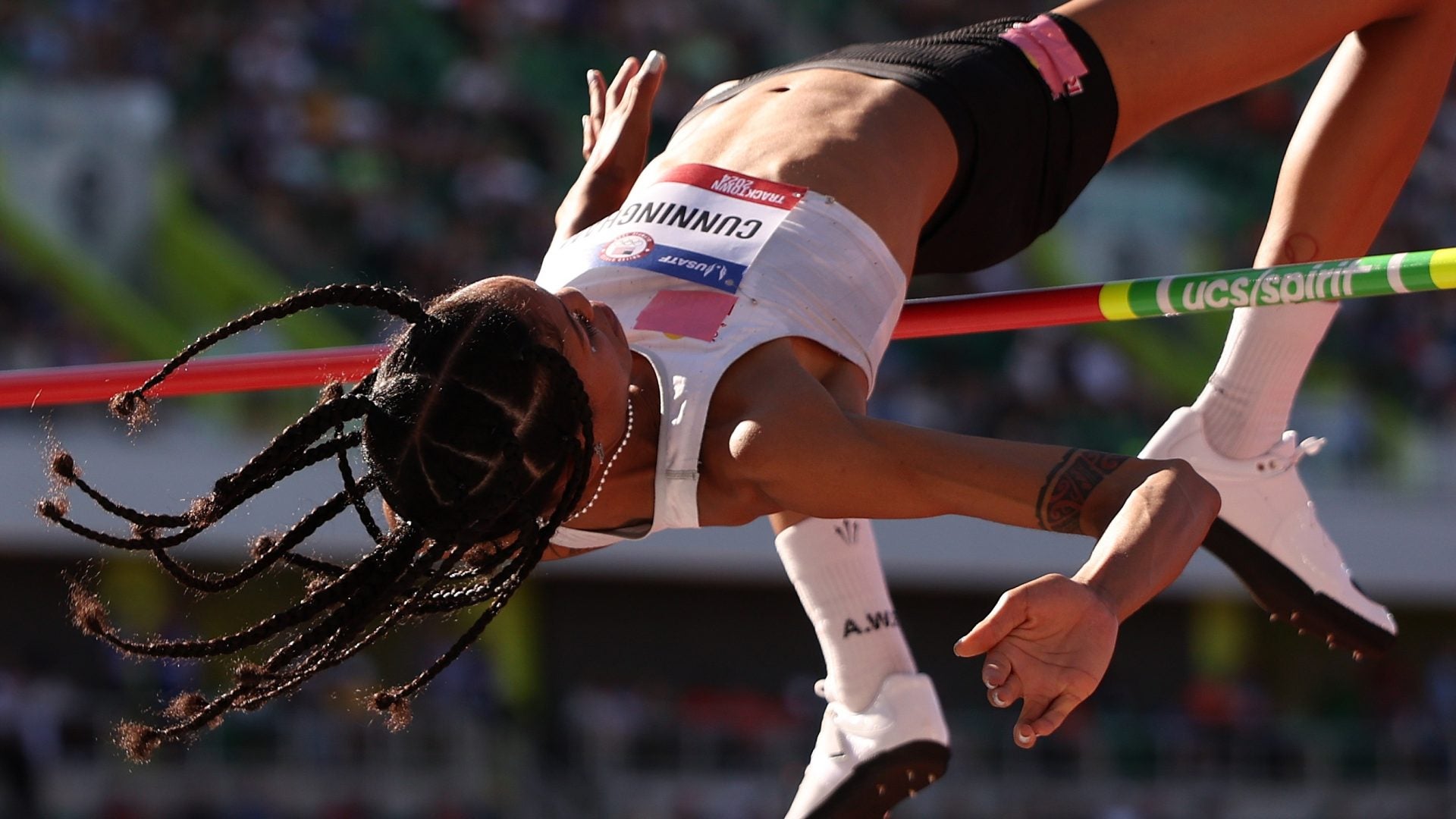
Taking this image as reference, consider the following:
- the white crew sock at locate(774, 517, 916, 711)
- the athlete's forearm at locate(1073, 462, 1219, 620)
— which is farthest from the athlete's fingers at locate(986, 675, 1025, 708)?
the white crew sock at locate(774, 517, 916, 711)

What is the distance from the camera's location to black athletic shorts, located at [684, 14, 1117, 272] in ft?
10.00

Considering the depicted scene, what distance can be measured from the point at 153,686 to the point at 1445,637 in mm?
7937

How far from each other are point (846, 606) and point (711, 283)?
2.26 feet

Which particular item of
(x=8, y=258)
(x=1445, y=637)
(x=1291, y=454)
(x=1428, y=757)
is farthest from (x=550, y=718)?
(x=1291, y=454)

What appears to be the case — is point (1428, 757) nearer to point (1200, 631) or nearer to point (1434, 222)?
point (1200, 631)

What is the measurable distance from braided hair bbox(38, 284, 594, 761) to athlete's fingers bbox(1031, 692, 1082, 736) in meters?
0.72

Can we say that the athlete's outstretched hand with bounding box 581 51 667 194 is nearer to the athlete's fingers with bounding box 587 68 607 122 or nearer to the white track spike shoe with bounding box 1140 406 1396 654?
the athlete's fingers with bounding box 587 68 607 122

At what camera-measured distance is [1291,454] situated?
3.23 m

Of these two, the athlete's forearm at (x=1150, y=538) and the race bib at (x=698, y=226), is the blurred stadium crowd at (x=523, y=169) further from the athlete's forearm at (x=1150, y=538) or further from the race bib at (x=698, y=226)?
the athlete's forearm at (x=1150, y=538)

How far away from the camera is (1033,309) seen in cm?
303

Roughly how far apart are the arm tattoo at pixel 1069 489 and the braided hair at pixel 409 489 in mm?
564

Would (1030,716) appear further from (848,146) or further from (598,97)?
(598,97)

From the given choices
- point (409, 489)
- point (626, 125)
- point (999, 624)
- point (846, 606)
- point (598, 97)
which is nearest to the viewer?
point (999, 624)

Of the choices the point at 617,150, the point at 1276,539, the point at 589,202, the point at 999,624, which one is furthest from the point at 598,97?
the point at 999,624
